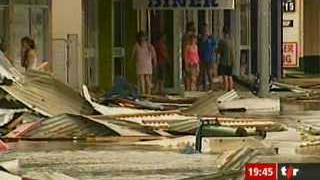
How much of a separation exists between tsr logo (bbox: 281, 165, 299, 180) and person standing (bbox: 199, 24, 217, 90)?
78.1ft

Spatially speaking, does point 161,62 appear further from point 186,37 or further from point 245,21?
point 245,21

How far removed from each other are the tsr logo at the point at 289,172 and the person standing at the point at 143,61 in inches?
848

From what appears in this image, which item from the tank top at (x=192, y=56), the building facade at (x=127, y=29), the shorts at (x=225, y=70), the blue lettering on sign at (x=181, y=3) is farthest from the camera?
the shorts at (x=225, y=70)

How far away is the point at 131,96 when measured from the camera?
23.2 metres

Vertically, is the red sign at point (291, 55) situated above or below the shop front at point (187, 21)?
below

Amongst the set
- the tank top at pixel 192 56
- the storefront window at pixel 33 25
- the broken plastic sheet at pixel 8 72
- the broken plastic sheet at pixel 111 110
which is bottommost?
the broken plastic sheet at pixel 111 110

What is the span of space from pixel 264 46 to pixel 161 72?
7.32 m

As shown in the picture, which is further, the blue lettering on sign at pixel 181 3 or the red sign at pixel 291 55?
the red sign at pixel 291 55

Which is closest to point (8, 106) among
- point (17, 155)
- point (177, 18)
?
point (17, 155)

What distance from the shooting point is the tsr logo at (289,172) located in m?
8.11

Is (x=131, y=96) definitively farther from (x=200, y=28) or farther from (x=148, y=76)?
(x=200, y=28)

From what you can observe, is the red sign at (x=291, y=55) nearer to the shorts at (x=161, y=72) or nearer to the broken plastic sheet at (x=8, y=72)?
the shorts at (x=161, y=72)

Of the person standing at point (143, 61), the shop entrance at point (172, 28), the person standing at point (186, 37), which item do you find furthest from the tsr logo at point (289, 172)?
the person standing at point (186, 37)

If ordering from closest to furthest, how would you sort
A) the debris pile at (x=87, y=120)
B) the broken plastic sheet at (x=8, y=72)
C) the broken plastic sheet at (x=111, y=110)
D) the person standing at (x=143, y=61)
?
the debris pile at (x=87, y=120), the broken plastic sheet at (x=111, y=110), the broken plastic sheet at (x=8, y=72), the person standing at (x=143, y=61)
